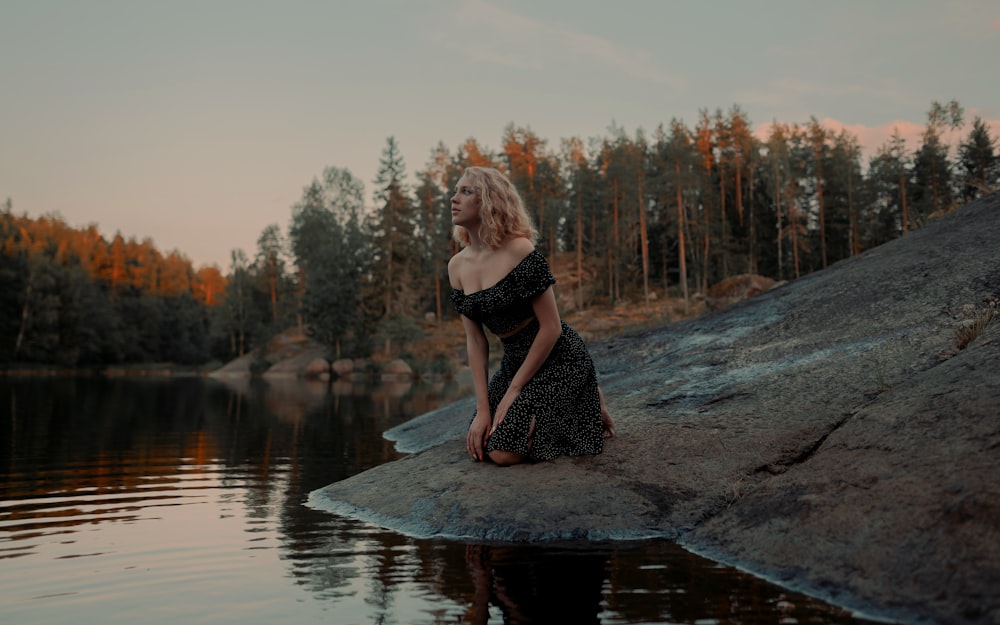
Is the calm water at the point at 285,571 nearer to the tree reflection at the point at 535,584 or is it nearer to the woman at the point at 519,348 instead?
the tree reflection at the point at 535,584

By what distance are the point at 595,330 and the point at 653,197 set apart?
17363mm

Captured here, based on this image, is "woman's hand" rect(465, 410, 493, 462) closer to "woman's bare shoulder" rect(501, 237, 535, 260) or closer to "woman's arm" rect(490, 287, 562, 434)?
"woman's arm" rect(490, 287, 562, 434)

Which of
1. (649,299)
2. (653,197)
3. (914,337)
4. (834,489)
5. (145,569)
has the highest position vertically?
(653,197)

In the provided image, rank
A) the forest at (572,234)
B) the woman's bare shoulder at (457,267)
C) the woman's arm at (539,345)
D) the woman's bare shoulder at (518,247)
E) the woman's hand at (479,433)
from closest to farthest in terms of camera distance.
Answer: the woman's arm at (539,345)
the woman's bare shoulder at (518,247)
the woman's hand at (479,433)
the woman's bare shoulder at (457,267)
the forest at (572,234)

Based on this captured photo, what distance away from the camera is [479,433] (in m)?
6.07

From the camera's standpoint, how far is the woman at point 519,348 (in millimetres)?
5844

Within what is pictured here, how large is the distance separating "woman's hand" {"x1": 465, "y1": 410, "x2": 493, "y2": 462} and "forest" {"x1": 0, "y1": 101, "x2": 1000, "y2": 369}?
5658cm

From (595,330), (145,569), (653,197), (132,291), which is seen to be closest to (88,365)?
(132,291)

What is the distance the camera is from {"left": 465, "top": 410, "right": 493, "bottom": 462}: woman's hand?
Result: 6062 millimetres

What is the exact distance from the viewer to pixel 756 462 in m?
5.48

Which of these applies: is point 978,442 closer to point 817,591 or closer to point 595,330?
point 817,591

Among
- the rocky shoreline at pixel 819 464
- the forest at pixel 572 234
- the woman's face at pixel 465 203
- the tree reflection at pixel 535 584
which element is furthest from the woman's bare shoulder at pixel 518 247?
the forest at pixel 572 234

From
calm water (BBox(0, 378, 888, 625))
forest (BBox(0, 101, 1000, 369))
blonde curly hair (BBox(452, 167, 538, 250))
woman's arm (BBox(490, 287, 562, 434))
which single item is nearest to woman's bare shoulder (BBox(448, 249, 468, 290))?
blonde curly hair (BBox(452, 167, 538, 250))

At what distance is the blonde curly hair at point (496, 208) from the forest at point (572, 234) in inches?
2222
